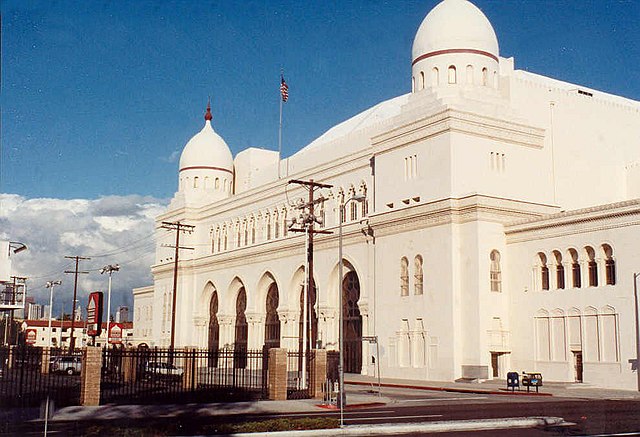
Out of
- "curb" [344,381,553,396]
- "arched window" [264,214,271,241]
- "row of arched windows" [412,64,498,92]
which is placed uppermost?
"row of arched windows" [412,64,498,92]

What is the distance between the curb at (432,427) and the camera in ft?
62.3

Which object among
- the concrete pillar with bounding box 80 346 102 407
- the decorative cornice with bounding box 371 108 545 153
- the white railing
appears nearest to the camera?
the concrete pillar with bounding box 80 346 102 407

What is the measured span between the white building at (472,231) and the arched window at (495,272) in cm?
9

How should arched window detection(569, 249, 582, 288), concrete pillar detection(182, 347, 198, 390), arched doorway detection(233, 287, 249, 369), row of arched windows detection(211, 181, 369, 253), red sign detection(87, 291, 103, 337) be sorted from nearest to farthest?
red sign detection(87, 291, 103, 337) → concrete pillar detection(182, 347, 198, 390) → arched window detection(569, 249, 582, 288) → row of arched windows detection(211, 181, 369, 253) → arched doorway detection(233, 287, 249, 369)

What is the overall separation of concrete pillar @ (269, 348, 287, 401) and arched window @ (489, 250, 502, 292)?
1708 centimetres

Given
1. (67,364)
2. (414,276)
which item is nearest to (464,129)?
(414,276)

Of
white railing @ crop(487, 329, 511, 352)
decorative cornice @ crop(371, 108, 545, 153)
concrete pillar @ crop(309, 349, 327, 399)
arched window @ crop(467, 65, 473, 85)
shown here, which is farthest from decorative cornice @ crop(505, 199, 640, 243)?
concrete pillar @ crop(309, 349, 327, 399)

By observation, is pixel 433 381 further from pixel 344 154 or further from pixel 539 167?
pixel 344 154

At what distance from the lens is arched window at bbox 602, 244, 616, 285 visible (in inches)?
1463

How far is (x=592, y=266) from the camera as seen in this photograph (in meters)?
38.3

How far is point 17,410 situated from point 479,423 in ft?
48.9

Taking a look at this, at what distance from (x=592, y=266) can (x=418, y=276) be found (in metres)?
Answer: 10.2

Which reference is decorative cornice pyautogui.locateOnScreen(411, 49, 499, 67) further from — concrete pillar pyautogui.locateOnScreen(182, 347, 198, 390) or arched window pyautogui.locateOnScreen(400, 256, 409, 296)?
concrete pillar pyautogui.locateOnScreen(182, 347, 198, 390)

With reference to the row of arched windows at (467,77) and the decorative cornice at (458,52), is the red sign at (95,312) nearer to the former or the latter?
the row of arched windows at (467,77)
